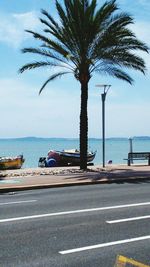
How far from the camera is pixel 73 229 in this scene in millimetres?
9648

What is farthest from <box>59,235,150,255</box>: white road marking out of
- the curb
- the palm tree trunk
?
the palm tree trunk

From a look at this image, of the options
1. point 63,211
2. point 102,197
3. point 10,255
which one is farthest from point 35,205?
point 10,255

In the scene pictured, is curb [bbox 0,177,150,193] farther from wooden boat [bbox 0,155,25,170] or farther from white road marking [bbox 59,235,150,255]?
wooden boat [bbox 0,155,25,170]

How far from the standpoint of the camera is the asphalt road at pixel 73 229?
24.9ft

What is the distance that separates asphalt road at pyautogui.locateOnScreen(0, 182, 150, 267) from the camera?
7582mm

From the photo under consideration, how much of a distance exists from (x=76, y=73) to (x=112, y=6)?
4.09 m

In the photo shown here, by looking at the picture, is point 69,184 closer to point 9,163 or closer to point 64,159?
point 64,159

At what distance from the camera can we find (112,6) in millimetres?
26062

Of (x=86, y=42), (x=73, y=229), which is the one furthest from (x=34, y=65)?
(x=73, y=229)

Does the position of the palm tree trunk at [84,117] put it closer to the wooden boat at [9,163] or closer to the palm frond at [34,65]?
the palm frond at [34,65]

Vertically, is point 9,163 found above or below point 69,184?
above

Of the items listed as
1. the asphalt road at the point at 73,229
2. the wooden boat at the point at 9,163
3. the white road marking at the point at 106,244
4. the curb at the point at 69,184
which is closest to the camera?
the asphalt road at the point at 73,229

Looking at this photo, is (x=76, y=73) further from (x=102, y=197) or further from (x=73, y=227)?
(x=73, y=227)

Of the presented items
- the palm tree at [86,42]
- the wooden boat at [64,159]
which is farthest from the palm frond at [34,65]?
the wooden boat at [64,159]
